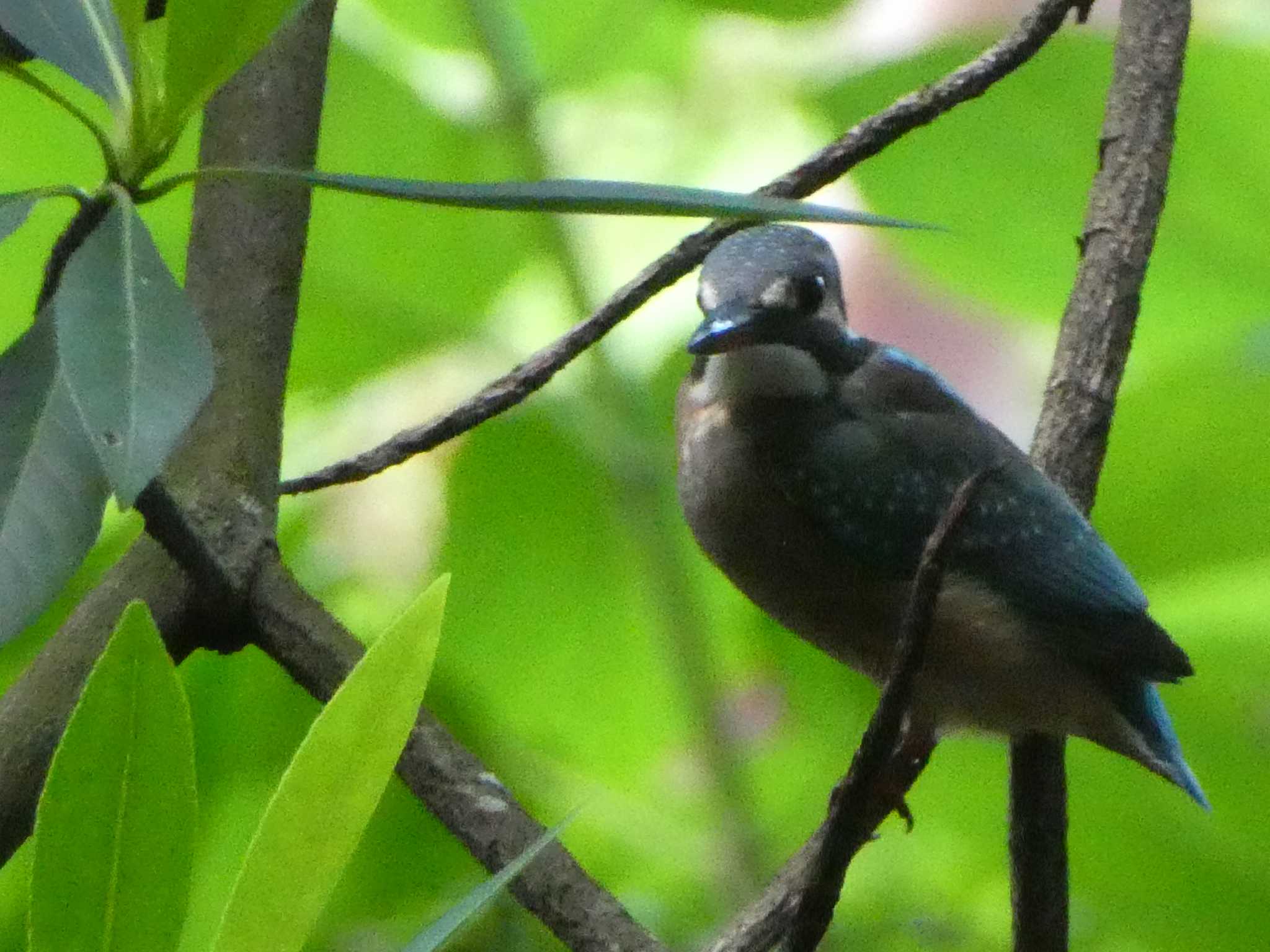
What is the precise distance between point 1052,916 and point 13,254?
1.13 meters

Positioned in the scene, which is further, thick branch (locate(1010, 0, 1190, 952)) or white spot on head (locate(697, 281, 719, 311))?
thick branch (locate(1010, 0, 1190, 952))

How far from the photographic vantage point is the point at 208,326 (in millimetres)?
1124

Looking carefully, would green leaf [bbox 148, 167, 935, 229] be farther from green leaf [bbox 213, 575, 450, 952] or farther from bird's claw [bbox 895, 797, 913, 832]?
bird's claw [bbox 895, 797, 913, 832]

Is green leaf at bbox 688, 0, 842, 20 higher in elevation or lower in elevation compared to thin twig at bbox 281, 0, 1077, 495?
higher

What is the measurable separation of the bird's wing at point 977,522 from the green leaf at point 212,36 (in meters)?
0.65

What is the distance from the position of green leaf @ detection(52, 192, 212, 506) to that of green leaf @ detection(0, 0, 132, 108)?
0.08m

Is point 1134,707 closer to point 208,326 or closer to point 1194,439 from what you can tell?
point 1194,439

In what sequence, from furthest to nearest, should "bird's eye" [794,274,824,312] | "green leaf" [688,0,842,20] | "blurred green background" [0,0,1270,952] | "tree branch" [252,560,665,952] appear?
"green leaf" [688,0,842,20] < "blurred green background" [0,0,1270,952] < "bird's eye" [794,274,824,312] < "tree branch" [252,560,665,952]

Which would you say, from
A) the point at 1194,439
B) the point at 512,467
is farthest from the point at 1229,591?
the point at 512,467

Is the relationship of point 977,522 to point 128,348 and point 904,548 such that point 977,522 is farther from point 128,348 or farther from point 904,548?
point 128,348

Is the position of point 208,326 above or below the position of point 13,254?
below

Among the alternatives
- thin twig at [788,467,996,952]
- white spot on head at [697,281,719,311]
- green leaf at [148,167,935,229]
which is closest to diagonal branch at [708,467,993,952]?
thin twig at [788,467,996,952]

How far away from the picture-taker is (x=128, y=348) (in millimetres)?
709

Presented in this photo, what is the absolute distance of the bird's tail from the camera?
1.33 metres
